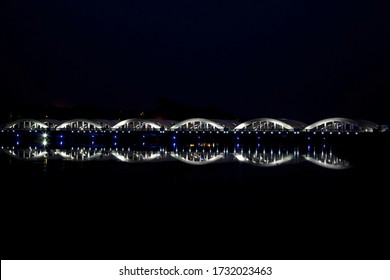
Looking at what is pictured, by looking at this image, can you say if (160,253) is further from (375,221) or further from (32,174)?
(32,174)

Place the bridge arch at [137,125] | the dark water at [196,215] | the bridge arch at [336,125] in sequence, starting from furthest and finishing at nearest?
the bridge arch at [137,125]
the bridge arch at [336,125]
the dark water at [196,215]

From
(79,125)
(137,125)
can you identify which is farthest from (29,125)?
(137,125)

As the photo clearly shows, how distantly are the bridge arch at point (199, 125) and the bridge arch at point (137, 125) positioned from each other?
11.0 feet

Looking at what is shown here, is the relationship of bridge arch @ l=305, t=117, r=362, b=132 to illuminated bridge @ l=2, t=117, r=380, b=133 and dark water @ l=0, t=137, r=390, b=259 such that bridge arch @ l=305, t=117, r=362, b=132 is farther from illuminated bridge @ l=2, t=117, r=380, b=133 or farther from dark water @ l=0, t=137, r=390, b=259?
dark water @ l=0, t=137, r=390, b=259

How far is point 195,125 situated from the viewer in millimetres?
73625

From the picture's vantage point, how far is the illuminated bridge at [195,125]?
195 feet

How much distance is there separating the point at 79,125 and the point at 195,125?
65.9 feet

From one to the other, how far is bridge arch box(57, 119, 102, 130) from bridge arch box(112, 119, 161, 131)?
337 cm

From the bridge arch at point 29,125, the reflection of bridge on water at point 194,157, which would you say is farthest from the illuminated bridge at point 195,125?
the reflection of bridge on water at point 194,157

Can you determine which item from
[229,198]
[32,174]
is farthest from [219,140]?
[229,198]

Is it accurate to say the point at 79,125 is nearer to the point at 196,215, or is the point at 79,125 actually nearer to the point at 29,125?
the point at 29,125

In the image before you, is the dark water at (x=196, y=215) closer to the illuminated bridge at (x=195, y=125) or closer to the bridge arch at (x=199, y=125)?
the illuminated bridge at (x=195, y=125)

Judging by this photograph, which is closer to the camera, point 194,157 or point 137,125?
point 194,157
